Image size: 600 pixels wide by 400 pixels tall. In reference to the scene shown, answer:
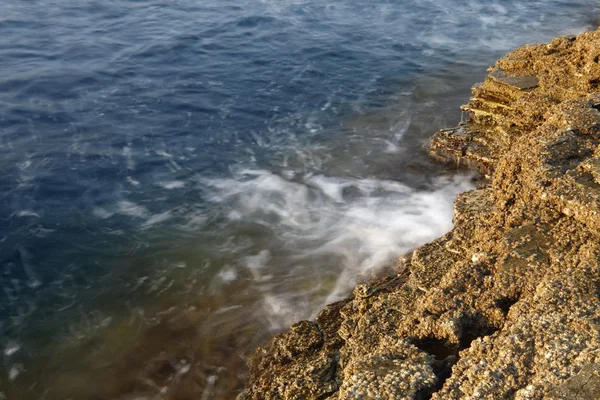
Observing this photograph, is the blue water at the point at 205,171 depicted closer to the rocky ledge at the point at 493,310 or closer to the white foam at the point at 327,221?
the white foam at the point at 327,221

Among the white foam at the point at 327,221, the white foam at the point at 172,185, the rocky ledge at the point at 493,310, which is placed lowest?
the white foam at the point at 172,185

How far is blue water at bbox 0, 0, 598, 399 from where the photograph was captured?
10523 millimetres

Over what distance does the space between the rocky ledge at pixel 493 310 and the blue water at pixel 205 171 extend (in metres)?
2.06

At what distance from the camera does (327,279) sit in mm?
11375

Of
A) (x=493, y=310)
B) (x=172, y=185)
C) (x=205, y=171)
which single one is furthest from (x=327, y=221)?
(x=493, y=310)

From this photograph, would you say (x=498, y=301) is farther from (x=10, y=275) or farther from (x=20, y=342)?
(x=10, y=275)

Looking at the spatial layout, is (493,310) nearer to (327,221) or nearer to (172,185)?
(327,221)

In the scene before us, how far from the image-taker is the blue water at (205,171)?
10.5m

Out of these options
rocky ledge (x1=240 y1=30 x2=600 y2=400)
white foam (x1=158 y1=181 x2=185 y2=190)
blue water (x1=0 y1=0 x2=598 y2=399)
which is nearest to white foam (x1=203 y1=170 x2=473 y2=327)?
blue water (x1=0 y1=0 x2=598 y2=399)

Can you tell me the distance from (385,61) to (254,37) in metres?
6.54

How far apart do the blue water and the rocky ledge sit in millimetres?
2061

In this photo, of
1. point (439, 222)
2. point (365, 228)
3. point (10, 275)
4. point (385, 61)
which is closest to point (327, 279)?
point (365, 228)

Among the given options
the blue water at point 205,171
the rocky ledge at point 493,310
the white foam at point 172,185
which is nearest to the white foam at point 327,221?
the blue water at point 205,171

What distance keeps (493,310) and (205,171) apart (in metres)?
10.7
